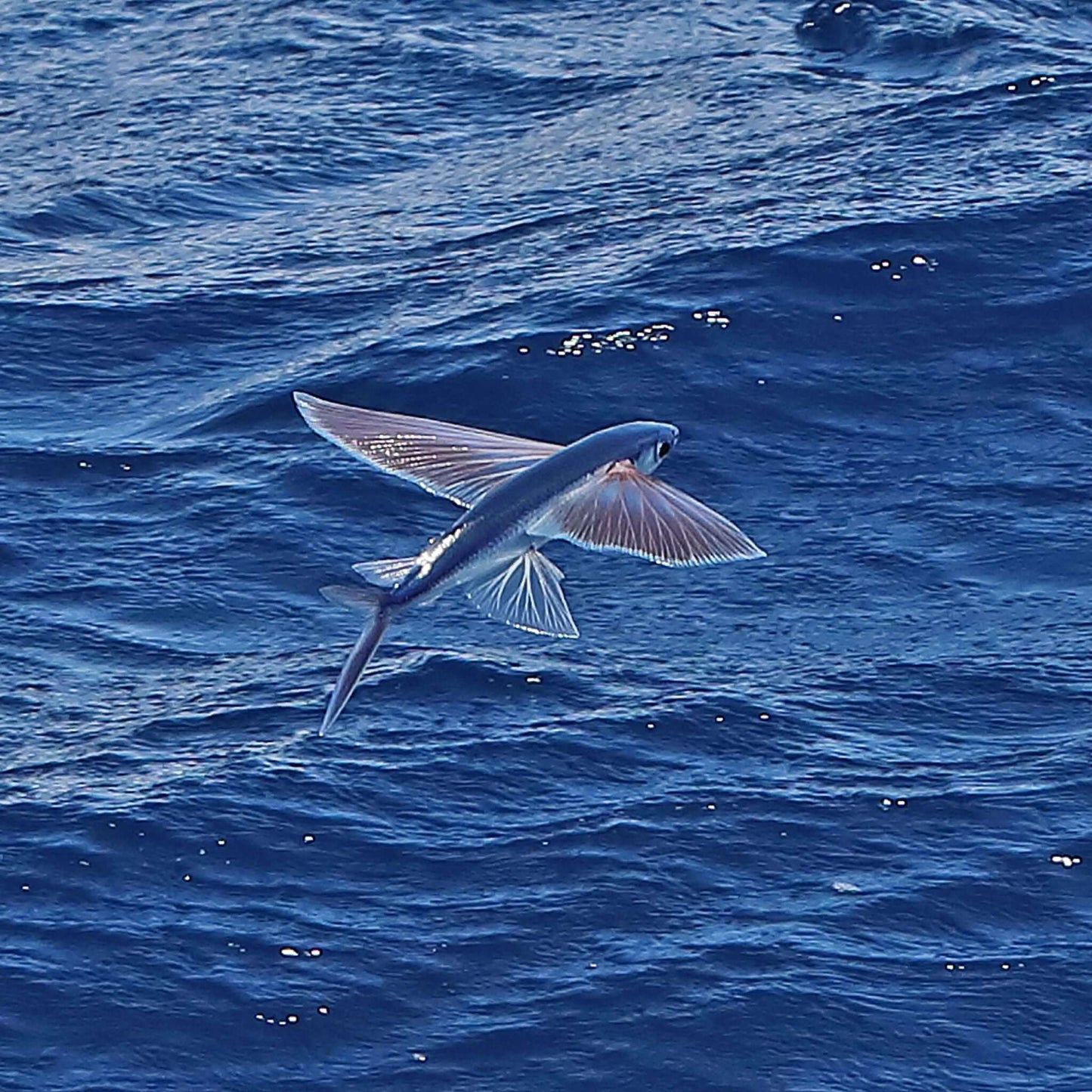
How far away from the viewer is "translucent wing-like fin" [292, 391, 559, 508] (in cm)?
397

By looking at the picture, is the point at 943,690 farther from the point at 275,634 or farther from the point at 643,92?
the point at 643,92

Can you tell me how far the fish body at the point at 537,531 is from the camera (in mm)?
3648

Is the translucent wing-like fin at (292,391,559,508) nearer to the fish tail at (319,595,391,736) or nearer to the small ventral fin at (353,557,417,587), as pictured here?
the small ventral fin at (353,557,417,587)

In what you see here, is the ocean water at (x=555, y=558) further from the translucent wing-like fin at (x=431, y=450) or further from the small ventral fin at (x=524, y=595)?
the translucent wing-like fin at (x=431, y=450)

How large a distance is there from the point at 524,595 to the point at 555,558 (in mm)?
2152

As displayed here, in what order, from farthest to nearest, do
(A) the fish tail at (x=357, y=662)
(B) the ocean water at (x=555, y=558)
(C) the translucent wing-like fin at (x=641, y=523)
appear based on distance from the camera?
1. (B) the ocean water at (x=555, y=558)
2. (C) the translucent wing-like fin at (x=641, y=523)
3. (A) the fish tail at (x=357, y=662)

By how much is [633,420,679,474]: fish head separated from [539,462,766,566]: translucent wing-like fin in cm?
2

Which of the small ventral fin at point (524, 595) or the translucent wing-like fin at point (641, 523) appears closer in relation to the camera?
the translucent wing-like fin at point (641, 523)

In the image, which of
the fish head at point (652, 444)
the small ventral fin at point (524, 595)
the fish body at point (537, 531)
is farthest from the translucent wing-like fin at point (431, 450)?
the fish head at point (652, 444)

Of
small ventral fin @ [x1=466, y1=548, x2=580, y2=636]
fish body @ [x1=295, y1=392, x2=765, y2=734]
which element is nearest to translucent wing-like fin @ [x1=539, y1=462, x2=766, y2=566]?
fish body @ [x1=295, y1=392, x2=765, y2=734]

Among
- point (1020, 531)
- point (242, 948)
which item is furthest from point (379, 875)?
point (1020, 531)

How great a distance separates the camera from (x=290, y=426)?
669 cm

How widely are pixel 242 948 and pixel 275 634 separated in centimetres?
125

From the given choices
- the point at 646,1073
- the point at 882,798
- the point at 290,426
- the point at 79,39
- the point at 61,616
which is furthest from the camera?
the point at 79,39
